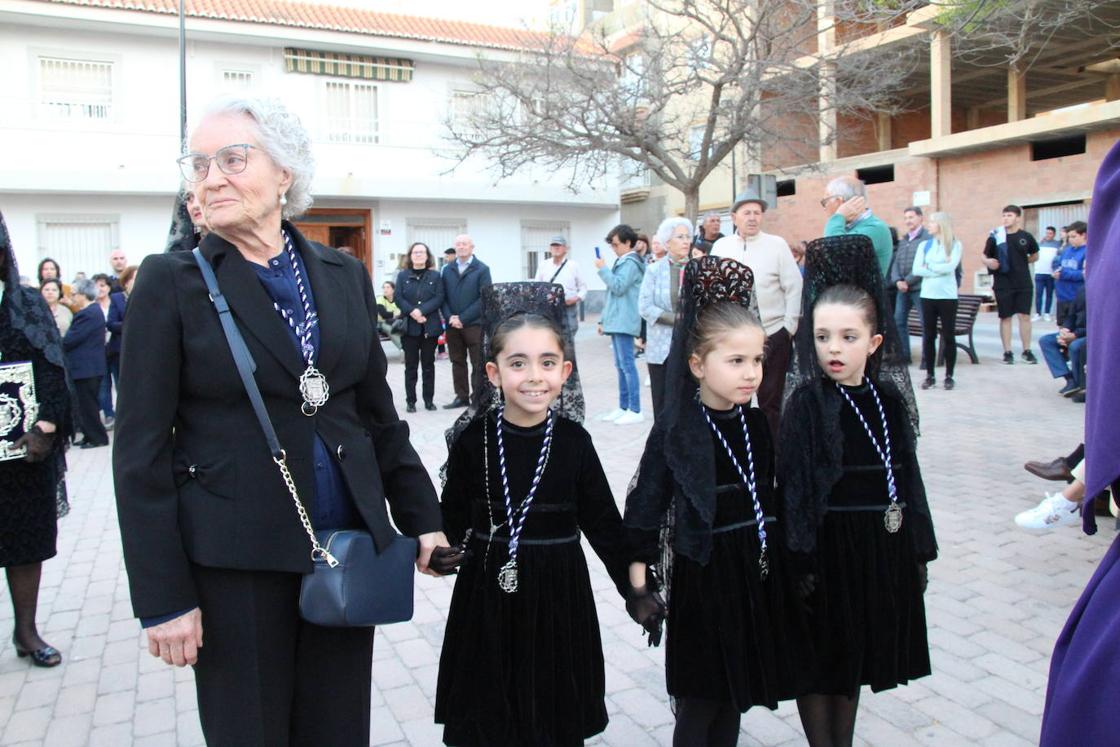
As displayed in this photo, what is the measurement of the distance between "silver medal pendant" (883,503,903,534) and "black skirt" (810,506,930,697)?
0.05 ft

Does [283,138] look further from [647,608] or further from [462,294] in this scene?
[462,294]


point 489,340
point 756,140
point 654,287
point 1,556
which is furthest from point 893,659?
point 756,140

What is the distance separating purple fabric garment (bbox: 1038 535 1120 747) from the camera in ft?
4.45

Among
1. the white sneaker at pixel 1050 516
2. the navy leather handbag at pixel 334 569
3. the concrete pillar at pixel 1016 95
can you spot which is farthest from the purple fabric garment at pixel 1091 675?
the concrete pillar at pixel 1016 95

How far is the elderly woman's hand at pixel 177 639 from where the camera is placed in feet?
6.61

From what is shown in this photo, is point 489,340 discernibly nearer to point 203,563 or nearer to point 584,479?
point 584,479

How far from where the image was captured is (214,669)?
213 centimetres

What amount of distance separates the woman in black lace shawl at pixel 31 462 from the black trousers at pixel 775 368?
4564 millimetres

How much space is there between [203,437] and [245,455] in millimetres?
109

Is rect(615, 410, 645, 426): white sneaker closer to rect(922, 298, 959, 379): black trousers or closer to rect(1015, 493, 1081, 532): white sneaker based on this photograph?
rect(922, 298, 959, 379): black trousers

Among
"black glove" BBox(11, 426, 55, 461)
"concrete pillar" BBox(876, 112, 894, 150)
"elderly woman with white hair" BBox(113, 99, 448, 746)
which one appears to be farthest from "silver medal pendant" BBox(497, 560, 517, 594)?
"concrete pillar" BBox(876, 112, 894, 150)

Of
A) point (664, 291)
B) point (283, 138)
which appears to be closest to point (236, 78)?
point (664, 291)

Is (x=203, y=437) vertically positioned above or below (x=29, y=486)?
above

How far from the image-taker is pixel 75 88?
20609 millimetres
